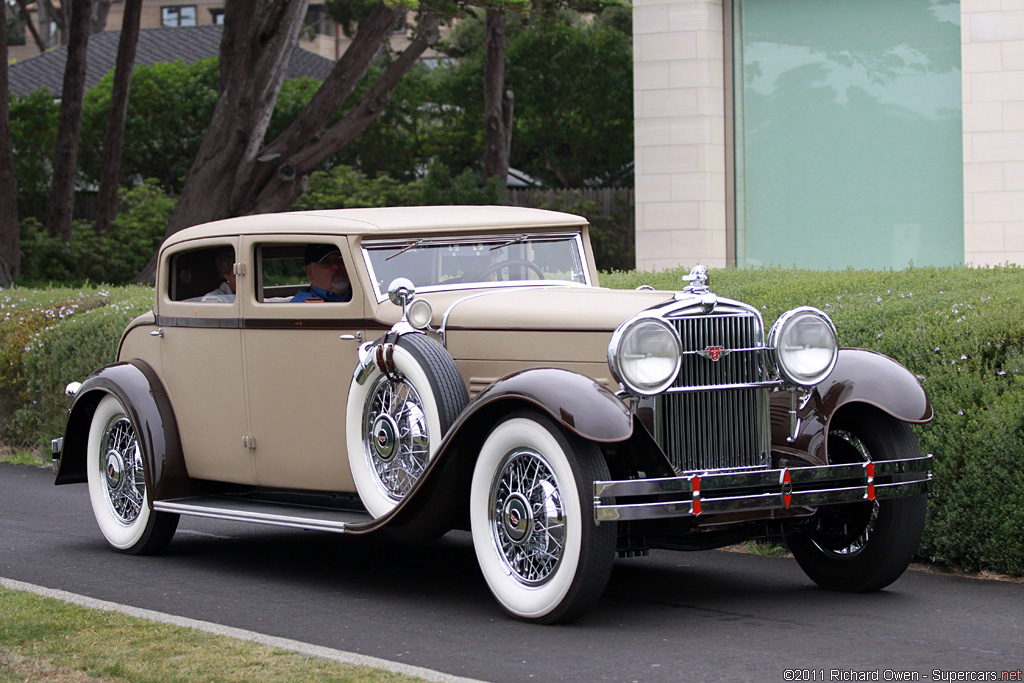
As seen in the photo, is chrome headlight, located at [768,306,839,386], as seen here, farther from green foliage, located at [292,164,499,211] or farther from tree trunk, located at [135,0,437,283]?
green foliage, located at [292,164,499,211]

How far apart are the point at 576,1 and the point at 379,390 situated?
466 inches

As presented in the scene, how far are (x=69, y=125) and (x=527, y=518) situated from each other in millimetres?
20859

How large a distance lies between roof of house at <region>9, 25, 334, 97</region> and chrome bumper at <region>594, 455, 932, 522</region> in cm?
3477

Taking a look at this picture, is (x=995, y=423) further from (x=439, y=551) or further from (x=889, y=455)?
(x=439, y=551)

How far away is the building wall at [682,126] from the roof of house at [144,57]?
24.9 m

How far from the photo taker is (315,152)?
18.6m

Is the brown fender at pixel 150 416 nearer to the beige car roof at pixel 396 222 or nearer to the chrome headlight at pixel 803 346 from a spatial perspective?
the beige car roof at pixel 396 222

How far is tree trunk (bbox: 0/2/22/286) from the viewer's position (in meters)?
19.5

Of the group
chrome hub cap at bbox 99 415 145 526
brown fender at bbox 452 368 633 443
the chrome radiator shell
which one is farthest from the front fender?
chrome hub cap at bbox 99 415 145 526

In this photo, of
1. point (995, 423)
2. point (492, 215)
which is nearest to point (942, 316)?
point (995, 423)

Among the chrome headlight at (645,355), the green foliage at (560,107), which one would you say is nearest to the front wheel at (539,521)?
Answer: the chrome headlight at (645,355)

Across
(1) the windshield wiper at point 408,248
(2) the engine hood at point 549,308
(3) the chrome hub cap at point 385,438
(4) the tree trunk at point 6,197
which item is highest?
(4) the tree trunk at point 6,197

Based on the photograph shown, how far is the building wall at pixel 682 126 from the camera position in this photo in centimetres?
1488

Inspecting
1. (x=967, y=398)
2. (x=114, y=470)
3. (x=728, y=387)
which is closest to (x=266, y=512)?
(x=114, y=470)
